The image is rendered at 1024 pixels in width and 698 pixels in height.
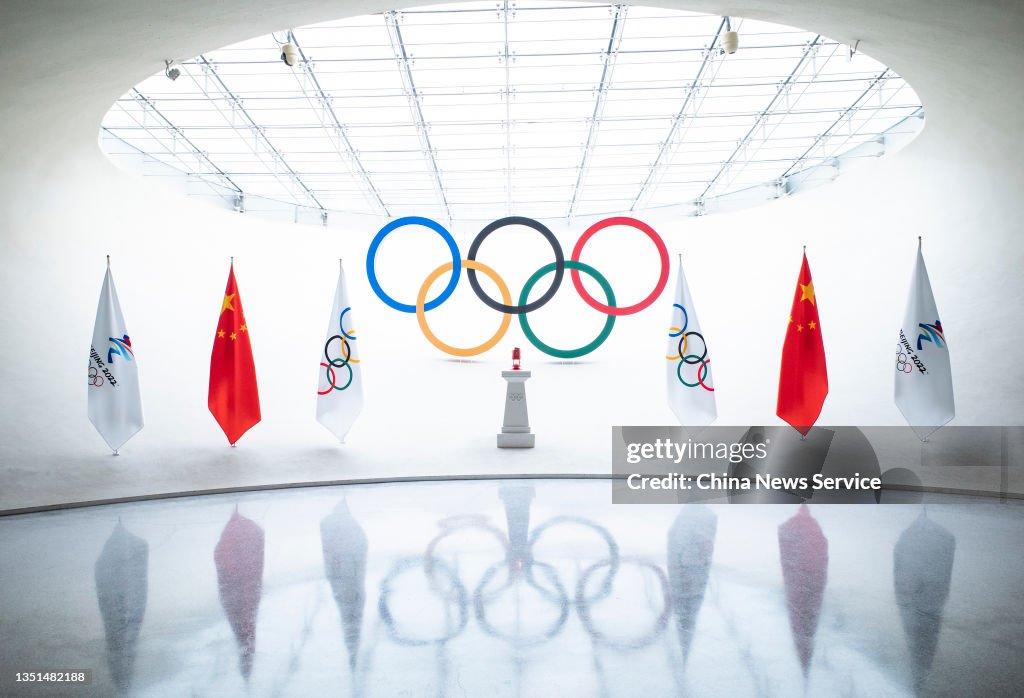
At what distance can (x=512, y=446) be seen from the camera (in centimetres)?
1209

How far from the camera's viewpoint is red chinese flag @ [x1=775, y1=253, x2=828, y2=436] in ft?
34.5

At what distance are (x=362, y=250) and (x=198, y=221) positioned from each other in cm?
350

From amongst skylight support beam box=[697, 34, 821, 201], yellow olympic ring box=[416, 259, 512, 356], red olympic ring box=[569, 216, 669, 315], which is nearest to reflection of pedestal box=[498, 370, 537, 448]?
yellow olympic ring box=[416, 259, 512, 356]

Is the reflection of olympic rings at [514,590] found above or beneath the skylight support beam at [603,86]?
beneath

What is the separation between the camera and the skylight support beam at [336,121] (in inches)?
389

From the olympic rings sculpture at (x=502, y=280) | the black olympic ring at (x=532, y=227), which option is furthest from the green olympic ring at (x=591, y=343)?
the black olympic ring at (x=532, y=227)

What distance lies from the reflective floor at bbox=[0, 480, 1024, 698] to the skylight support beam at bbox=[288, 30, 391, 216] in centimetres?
643

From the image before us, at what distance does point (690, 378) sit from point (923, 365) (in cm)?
332

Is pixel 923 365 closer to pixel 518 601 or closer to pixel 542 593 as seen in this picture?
pixel 542 593

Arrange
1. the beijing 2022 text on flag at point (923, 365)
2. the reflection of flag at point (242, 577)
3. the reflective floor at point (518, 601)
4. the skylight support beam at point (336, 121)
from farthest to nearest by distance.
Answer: the skylight support beam at point (336, 121), the beijing 2022 text on flag at point (923, 365), the reflection of flag at point (242, 577), the reflective floor at point (518, 601)

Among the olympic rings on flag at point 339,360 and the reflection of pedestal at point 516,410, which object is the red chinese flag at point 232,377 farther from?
the reflection of pedestal at point 516,410

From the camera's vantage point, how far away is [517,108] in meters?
11.6

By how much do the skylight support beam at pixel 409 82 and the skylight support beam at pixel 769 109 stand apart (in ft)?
18.8

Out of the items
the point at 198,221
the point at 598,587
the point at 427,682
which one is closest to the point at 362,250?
the point at 198,221
